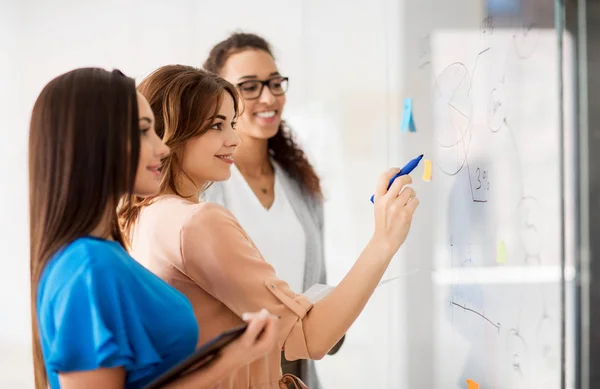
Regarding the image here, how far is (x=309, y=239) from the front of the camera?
2.03m

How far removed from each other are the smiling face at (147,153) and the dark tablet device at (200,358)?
25 cm

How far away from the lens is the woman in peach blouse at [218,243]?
1.05 meters

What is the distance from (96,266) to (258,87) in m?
1.17

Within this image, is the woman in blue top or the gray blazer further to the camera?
the gray blazer

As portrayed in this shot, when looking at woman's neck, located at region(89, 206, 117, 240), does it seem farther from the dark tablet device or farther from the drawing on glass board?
the drawing on glass board

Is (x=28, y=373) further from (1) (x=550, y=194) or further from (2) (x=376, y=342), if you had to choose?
(1) (x=550, y=194)

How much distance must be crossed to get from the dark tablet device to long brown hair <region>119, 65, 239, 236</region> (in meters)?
0.34

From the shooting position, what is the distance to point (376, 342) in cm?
205

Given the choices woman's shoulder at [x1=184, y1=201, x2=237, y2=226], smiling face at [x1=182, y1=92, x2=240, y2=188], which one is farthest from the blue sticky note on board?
woman's shoulder at [x1=184, y1=201, x2=237, y2=226]

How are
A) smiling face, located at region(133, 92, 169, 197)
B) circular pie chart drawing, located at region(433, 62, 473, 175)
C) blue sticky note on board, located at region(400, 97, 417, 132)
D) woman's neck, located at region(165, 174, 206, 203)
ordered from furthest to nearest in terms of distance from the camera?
1. blue sticky note on board, located at region(400, 97, 417, 132)
2. circular pie chart drawing, located at region(433, 62, 473, 175)
3. woman's neck, located at region(165, 174, 206, 203)
4. smiling face, located at region(133, 92, 169, 197)

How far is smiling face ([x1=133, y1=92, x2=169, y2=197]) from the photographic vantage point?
0.96 m

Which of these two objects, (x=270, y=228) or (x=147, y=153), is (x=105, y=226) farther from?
(x=270, y=228)

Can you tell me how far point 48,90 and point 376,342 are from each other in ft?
4.65

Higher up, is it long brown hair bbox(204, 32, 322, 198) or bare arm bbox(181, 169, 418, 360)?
long brown hair bbox(204, 32, 322, 198)
